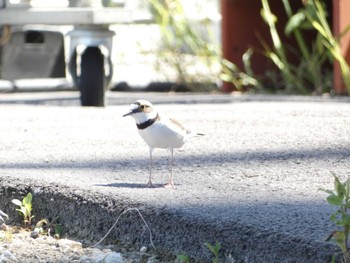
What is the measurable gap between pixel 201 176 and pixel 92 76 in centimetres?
244

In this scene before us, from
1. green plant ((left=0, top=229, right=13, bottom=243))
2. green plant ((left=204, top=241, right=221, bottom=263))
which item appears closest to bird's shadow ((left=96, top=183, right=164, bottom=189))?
green plant ((left=0, top=229, right=13, bottom=243))

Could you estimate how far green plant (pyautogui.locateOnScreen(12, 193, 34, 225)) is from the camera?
8.86 ft

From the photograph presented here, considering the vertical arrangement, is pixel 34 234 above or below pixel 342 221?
below

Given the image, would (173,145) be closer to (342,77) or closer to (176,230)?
(176,230)

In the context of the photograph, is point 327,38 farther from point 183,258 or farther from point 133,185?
point 183,258

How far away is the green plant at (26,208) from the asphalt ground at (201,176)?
0.14 feet

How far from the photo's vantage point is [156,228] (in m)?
2.42

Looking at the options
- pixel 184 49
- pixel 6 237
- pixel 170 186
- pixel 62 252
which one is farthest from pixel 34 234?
pixel 184 49

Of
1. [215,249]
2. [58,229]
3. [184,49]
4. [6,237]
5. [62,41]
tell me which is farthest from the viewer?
[184,49]

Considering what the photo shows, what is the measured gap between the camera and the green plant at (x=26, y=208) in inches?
106

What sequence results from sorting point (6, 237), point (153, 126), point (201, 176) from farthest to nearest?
point (201, 176) → point (153, 126) → point (6, 237)

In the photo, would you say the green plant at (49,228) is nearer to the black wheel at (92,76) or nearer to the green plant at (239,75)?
the black wheel at (92,76)

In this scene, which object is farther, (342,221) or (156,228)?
(156,228)

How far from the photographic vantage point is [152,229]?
243cm
